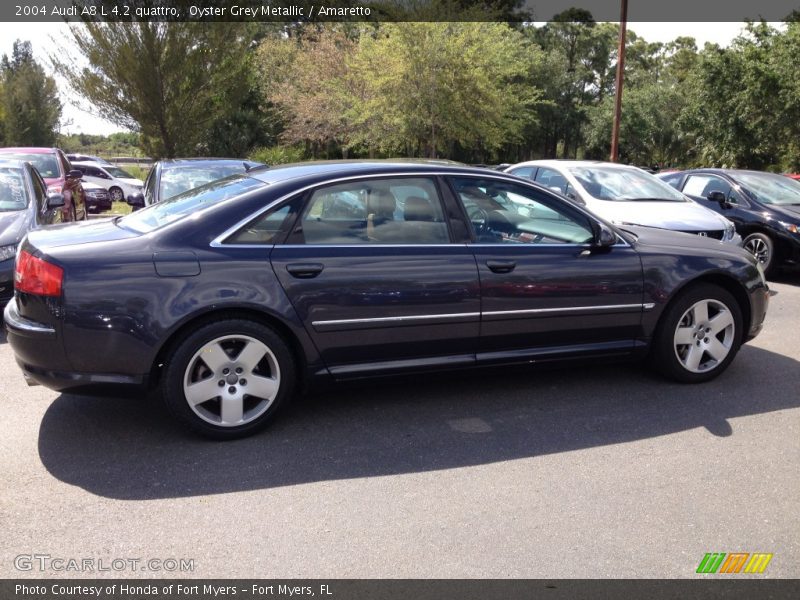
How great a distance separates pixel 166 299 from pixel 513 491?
2.08 metres

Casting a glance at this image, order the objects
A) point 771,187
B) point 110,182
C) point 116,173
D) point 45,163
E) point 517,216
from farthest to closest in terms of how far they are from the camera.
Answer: point 116,173 → point 110,182 → point 45,163 → point 771,187 → point 517,216

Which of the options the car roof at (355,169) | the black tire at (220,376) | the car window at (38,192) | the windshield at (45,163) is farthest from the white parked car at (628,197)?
the windshield at (45,163)

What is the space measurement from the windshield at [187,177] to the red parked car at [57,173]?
2.15 metres

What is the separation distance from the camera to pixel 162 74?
1975cm

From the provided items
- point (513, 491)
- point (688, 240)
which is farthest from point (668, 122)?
point (513, 491)

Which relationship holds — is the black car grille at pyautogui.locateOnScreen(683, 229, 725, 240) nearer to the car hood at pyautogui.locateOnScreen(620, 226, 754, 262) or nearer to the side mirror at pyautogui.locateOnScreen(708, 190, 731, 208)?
the side mirror at pyautogui.locateOnScreen(708, 190, 731, 208)

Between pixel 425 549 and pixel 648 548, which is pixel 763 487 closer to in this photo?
pixel 648 548

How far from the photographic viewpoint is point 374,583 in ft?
9.30

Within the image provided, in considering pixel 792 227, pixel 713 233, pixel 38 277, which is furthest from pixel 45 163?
pixel 792 227

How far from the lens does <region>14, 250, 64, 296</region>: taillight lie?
12.6 ft

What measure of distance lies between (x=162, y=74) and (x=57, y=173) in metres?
9.97

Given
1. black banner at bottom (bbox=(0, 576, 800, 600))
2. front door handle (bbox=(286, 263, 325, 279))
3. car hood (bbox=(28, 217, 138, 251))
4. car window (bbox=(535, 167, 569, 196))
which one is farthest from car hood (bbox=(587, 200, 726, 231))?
black banner at bottom (bbox=(0, 576, 800, 600))

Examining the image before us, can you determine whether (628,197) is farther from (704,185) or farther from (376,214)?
(376,214)

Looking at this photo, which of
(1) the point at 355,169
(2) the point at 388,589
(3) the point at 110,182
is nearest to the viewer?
(2) the point at 388,589
